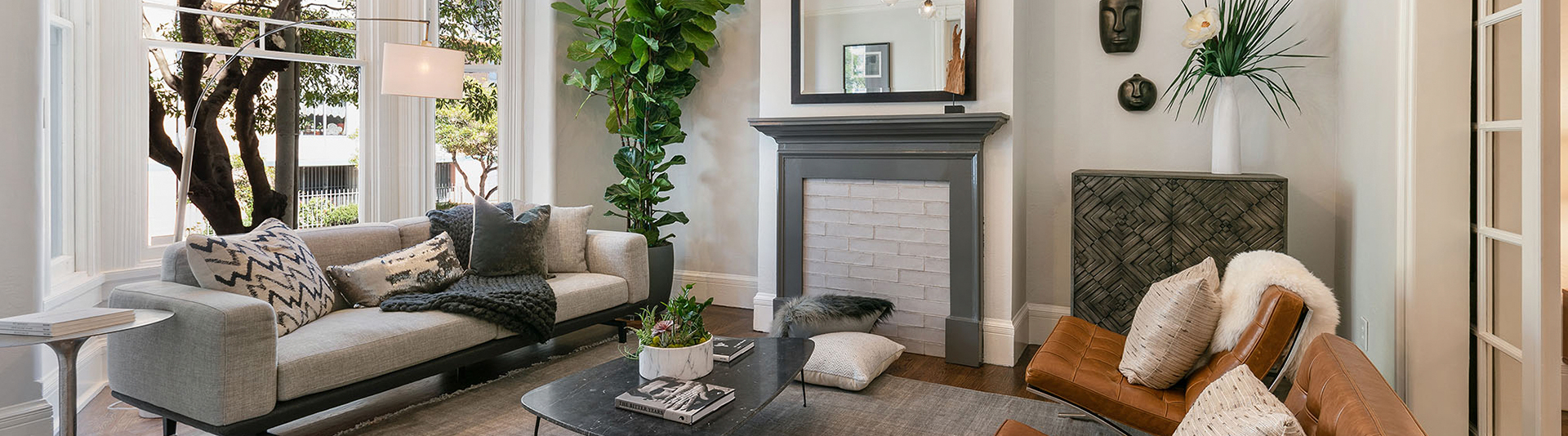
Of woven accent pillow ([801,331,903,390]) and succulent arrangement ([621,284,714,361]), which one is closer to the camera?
succulent arrangement ([621,284,714,361])

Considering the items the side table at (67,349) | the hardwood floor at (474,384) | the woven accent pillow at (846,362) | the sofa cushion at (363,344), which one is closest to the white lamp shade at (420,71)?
the sofa cushion at (363,344)

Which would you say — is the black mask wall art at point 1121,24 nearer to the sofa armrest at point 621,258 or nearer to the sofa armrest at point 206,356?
the sofa armrest at point 621,258

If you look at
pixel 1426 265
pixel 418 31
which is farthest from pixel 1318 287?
pixel 418 31

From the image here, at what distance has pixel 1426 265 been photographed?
2467 mm

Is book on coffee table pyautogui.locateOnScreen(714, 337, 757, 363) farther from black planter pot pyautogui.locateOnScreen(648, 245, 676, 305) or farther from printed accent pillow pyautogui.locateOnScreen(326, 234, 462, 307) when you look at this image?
black planter pot pyautogui.locateOnScreen(648, 245, 676, 305)

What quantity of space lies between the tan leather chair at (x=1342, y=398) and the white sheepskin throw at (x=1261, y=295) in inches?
17.8

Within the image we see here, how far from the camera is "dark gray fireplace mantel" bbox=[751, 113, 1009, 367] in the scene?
3.97 meters

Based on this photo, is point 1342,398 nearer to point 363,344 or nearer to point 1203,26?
point 1203,26

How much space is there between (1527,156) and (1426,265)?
1.91ft

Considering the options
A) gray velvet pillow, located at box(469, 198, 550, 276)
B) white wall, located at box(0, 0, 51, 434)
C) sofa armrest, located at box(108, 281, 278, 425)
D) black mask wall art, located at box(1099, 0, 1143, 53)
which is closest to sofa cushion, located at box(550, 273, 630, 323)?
gray velvet pillow, located at box(469, 198, 550, 276)

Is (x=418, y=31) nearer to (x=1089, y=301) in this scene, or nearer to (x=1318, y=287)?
(x=1089, y=301)

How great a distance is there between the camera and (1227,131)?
372cm

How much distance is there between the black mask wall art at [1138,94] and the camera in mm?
4113

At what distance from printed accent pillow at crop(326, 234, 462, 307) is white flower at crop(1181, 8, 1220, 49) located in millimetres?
3327
